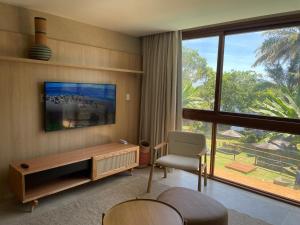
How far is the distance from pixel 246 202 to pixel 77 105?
2539mm

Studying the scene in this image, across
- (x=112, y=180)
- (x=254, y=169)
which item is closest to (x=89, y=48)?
(x=112, y=180)

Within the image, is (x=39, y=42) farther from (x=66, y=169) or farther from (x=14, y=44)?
(x=66, y=169)

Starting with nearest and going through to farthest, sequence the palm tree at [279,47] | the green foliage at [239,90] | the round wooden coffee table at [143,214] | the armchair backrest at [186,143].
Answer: the round wooden coffee table at [143,214] → the palm tree at [279,47] → the green foliage at [239,90] → the armchair backrest at [186,143]

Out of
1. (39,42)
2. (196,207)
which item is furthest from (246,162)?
(39,42)

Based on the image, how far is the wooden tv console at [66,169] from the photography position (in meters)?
2.45

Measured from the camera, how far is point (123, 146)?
348 cm

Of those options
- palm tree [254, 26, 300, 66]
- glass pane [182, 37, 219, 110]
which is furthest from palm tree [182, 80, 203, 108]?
palm tree [254, 26, 300, 66]

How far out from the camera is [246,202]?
285 cm

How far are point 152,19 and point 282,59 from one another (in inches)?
67.5

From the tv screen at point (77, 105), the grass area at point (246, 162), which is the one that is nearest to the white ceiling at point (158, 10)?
the tv screen at point (77, 105)

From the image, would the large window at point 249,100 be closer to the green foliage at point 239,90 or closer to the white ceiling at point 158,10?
the green foliage at point 239,90

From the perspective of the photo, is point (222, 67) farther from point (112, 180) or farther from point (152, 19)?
point (112, 180)

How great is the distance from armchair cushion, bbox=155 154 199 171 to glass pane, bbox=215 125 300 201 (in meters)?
0.62

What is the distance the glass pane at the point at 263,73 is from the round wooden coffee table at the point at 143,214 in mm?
1988
